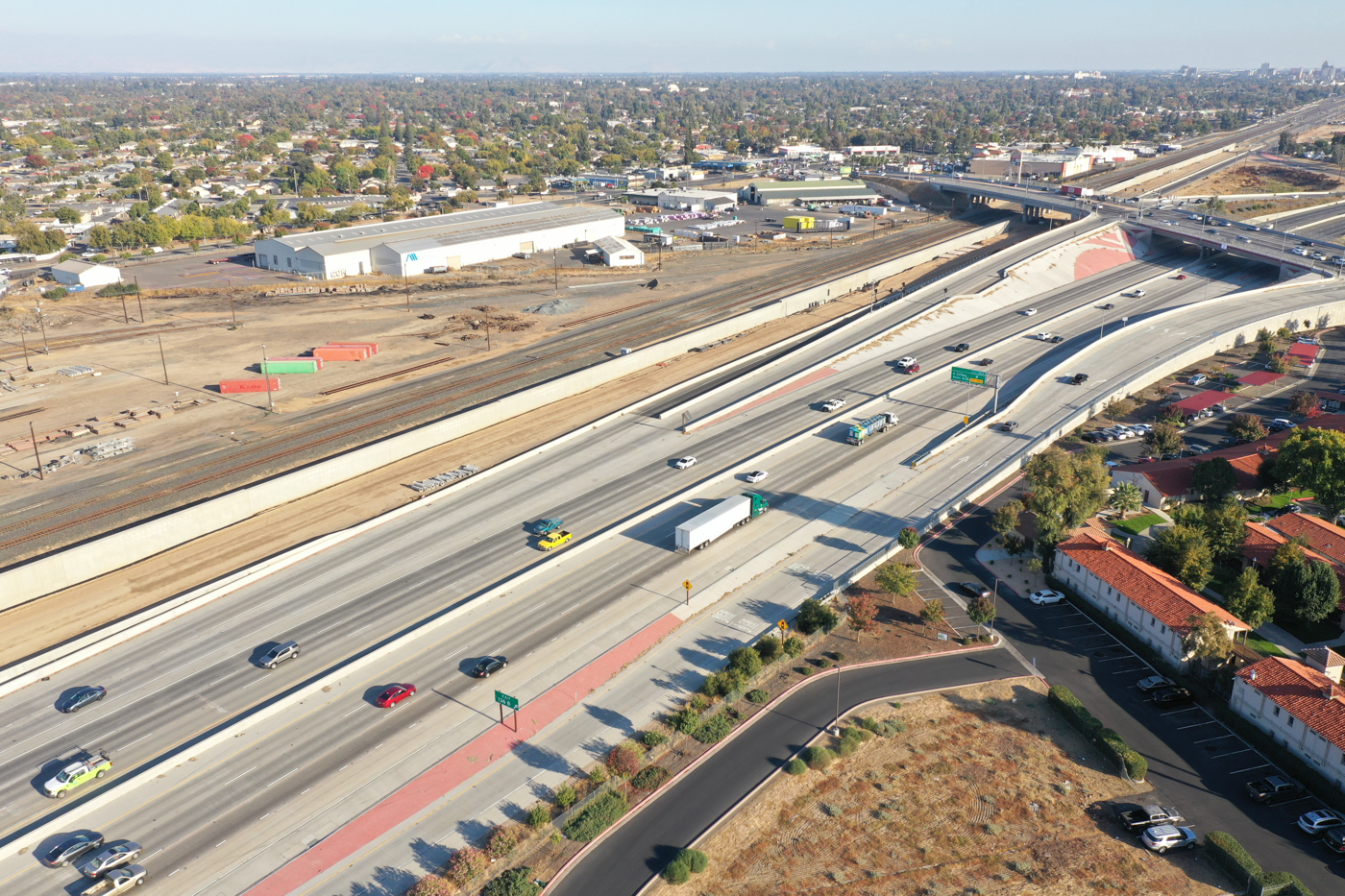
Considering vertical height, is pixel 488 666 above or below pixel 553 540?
below

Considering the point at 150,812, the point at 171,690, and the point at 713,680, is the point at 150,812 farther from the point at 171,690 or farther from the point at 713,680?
the point at 713,680


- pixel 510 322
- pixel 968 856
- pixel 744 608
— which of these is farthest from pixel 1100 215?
pixel 968 856

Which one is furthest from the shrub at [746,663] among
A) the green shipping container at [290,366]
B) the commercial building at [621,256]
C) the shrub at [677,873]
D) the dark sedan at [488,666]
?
the commercial building at [621,256]

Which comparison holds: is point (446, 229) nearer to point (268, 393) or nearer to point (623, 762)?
point (268, 393)

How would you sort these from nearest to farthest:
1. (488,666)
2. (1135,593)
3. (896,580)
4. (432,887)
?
(432,887) → (488,666) → (1135,593) → (896,580)

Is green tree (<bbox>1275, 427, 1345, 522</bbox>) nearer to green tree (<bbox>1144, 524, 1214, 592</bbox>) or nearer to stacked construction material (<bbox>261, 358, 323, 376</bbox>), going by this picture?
green tree (<bbox>1144, 524, 1214, 592</bbox>)

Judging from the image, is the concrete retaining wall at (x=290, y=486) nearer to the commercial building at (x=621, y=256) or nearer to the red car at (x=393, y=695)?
the red car at (x=393, y=695)

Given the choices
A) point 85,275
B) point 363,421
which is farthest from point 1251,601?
point 85,275
